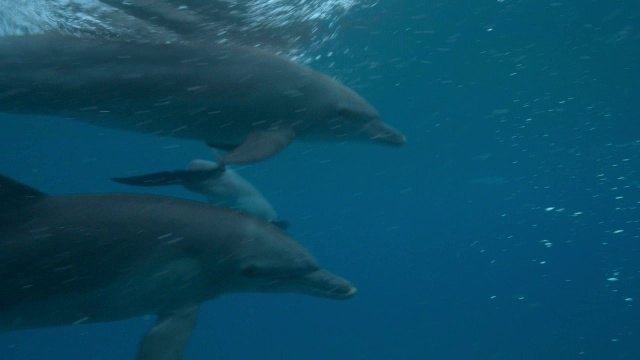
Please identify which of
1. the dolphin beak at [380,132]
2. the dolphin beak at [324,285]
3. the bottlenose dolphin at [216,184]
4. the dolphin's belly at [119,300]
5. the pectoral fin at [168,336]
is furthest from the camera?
the dolphin beak at [380,132]

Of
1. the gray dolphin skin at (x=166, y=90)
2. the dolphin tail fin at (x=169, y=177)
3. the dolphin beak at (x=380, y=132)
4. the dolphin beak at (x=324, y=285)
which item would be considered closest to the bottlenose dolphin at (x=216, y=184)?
the dolphin tail fin at (x=169, y=177)

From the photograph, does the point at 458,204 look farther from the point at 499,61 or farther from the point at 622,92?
the point at 499,61

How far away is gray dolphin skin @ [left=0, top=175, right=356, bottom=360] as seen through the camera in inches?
180

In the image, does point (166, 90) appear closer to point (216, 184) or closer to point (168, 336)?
point (216, 184)

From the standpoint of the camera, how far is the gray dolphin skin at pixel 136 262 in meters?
4.58

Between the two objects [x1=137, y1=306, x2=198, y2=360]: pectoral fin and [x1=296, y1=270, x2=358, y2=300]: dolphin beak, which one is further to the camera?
[x1=296, y1=270, x2=358, y2=300]: dolphin beak

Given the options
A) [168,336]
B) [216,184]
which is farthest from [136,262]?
[216,184]

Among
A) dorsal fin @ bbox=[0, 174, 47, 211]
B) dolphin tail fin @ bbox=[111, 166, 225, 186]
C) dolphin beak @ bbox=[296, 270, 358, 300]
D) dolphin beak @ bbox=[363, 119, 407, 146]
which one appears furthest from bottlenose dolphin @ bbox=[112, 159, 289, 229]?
dolphin beak @ bbox=[363, 119, 407, 146]

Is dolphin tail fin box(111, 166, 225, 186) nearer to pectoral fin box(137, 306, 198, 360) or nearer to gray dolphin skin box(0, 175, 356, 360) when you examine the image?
gray dolphin skin box(0, 175, 356, 360)

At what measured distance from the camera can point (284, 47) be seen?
14086 millimetres

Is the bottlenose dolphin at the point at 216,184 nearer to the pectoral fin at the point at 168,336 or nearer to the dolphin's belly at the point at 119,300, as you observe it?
the dolphin's belly at the point at 119,300

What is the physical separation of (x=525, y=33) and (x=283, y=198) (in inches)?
1089

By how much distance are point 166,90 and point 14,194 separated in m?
1.79

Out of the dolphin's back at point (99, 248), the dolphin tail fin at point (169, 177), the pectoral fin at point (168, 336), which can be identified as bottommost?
the pectoral fin at point (168, 336)
